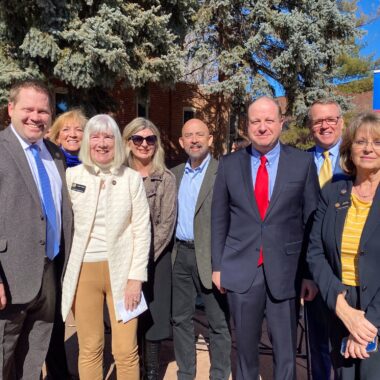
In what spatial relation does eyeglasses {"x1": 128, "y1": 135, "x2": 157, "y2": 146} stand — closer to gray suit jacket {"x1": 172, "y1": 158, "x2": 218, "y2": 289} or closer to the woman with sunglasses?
the woman with sunglasses

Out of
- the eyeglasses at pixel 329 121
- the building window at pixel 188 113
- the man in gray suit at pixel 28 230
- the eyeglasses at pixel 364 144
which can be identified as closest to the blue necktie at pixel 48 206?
the man in gray suit at pixel 28 230

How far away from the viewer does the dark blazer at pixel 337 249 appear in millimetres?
2061

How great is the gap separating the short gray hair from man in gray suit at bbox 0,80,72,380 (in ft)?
0.74

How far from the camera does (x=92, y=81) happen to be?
962 centimetres

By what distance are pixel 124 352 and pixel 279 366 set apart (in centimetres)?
107

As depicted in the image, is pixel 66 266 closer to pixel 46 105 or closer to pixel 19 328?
pixel 19 328

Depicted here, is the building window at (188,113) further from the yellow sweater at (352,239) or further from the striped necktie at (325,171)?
the yellow sweater at (352,239)

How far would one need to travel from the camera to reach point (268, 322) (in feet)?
9.10

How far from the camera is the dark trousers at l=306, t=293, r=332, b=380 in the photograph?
303 centimetres

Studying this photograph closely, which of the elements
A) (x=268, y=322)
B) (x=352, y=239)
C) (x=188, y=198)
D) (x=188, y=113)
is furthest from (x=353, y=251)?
(x=188, y=113)

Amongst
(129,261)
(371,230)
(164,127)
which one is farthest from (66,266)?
(164,127)

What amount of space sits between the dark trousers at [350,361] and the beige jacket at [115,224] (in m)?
1.29

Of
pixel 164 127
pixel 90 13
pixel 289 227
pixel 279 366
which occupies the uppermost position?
pixel 90 13

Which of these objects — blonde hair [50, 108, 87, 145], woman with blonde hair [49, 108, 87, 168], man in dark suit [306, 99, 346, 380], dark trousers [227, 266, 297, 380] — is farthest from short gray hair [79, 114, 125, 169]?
man in dark suit [306, 99, 346, 380]
